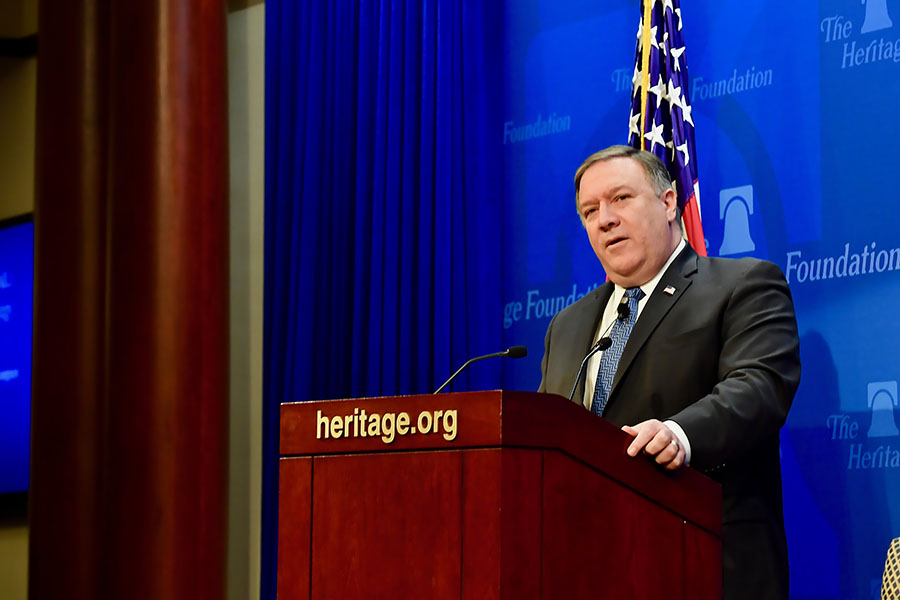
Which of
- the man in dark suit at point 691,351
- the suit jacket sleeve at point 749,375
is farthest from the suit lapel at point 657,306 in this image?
the suit jacket sleeve at point 749,375

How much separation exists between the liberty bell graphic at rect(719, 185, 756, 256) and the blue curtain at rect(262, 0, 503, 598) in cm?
97

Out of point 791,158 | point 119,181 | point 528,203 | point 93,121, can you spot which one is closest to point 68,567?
point 119,181

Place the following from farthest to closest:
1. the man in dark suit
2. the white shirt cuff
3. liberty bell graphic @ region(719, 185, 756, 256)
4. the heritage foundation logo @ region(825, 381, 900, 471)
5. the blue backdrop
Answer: liberty bell graphic @ region(719, 185, 756, 256), the blue backdrop, the heritage foundation logo @ region(825, 381, 900, 471), the man in dark suit, the white shirt cuff

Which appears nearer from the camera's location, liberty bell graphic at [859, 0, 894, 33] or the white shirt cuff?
the white shirt cuff

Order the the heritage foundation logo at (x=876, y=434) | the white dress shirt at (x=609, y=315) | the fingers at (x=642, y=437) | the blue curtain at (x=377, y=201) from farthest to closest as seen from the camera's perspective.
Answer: the blue curtain at (x=377, y=201) → the the heritage foundation logo at (x=876, y=434) → the white dress shirt at (x=609, y=315) → the fingers at (x=642, y=437)

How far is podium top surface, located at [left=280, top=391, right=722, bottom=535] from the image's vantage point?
1781 millimetres

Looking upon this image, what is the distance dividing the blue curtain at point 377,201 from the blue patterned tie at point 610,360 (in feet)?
5.06

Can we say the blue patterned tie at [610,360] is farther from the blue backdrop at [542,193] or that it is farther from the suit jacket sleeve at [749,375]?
the blue backdrop at [542,193]

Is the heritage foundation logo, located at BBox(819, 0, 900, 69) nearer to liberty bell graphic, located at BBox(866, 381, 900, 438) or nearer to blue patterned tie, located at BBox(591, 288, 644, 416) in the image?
liberty bell graphic, located at BBox(866, 381, 900, 438)

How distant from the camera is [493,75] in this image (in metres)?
4.70

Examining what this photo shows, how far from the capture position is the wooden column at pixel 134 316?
5035mm

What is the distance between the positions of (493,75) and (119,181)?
6.19 feet

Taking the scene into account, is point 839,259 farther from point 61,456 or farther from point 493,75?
point 61,456

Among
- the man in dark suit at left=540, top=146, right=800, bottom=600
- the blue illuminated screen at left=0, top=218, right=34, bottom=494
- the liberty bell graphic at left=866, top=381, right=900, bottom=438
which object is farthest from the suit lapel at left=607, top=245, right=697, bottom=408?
the blue illuminated screen at left=0, top=218, right=34, bottom=494
